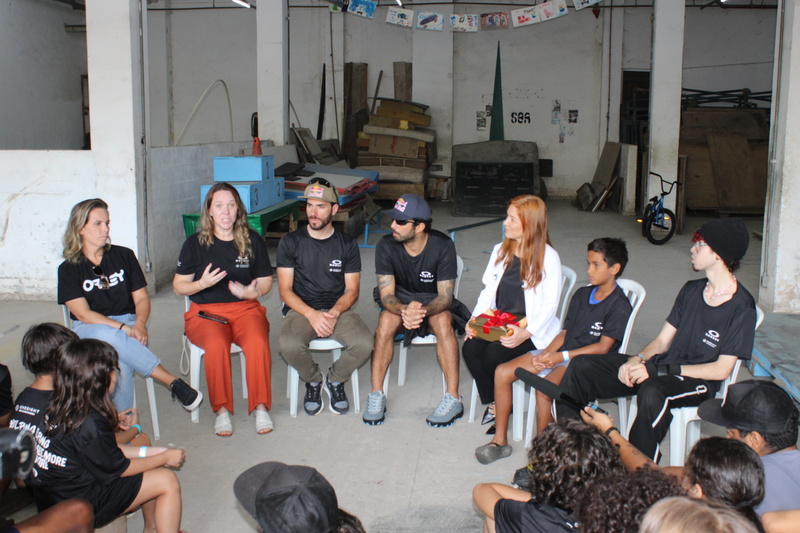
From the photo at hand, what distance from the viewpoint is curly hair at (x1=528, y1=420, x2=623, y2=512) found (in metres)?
1.96

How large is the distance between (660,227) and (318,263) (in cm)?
630

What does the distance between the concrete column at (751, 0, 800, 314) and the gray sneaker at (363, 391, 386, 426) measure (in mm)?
3194

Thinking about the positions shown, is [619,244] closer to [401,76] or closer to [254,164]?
[254,164]

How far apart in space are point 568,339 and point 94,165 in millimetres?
4287

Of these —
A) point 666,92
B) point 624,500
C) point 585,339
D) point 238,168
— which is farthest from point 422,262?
point 666,92

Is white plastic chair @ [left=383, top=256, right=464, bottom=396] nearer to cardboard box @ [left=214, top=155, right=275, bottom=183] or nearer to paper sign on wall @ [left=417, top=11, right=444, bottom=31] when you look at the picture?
cardboard box @ [left=214, top=155, right=275, bottom=183]

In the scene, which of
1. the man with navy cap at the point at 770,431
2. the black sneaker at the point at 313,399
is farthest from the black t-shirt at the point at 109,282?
the man with navy cap at the point at 770,431

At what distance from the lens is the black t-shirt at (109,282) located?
3572 mm

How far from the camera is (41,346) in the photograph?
2.51 metres

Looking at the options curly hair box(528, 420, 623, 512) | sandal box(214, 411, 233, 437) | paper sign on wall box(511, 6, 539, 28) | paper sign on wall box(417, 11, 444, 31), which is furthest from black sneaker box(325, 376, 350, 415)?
paper sign on wall box(417, 11, 444, 31)

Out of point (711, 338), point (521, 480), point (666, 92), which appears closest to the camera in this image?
point (521, 480)

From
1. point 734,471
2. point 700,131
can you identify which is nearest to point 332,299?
point 734,471

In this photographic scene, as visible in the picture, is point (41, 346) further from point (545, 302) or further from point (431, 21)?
point (431, 21)

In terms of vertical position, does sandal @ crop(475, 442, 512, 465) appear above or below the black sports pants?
below
